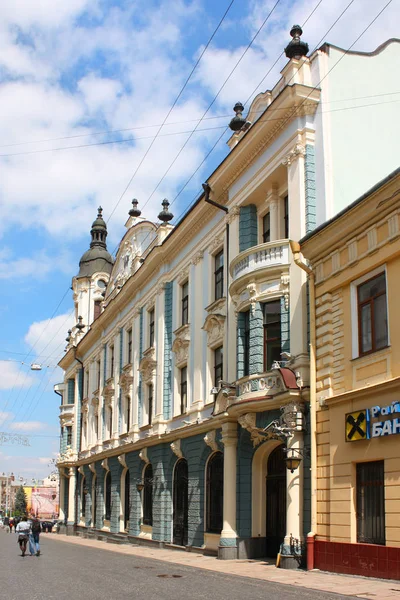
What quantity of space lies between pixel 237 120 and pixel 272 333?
25.6 feet

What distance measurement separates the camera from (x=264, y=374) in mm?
20328

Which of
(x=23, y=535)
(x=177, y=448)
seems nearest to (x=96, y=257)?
(x=177, y=448)

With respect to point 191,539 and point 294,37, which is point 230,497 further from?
point 294,37

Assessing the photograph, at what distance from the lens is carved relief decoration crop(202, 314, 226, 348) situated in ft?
82.5

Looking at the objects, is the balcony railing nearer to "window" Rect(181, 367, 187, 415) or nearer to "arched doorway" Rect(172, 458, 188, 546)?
"window" Rect(181, 367, 187, 415)

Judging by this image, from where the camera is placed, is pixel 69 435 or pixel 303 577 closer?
pixel 303 577

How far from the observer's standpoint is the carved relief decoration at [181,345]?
28.9 meters

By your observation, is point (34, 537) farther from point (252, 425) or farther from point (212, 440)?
point (252, 425)

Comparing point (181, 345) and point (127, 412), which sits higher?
point (181, 345)

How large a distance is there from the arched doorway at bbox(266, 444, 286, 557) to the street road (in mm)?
3195

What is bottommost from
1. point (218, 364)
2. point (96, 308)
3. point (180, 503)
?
point (180, 503)

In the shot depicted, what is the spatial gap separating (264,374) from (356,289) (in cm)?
432

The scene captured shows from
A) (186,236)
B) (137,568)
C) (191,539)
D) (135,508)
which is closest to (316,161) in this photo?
(186,236)

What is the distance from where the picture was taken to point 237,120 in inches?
974
